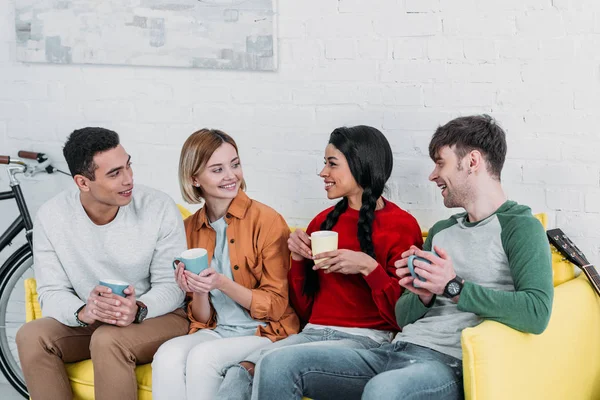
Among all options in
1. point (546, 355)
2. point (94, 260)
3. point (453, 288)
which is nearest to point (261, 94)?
point (94, 260)

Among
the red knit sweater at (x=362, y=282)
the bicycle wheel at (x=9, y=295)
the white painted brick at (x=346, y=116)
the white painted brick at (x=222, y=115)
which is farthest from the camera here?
the bicycle wheel at (x=9, y=295)

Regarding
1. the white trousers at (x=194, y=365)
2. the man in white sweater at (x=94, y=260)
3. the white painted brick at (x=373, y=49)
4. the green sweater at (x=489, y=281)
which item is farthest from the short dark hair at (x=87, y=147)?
the green sweater at (x=489, y=281)

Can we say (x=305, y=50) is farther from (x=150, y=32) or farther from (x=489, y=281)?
(x=489, y=281)

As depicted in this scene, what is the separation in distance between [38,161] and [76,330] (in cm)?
116

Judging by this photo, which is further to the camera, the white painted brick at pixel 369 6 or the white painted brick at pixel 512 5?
the white painted brick at pixel 369 6

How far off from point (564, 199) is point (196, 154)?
129 cm

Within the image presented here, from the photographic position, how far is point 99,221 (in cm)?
305

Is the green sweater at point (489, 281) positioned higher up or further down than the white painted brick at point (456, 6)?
further down

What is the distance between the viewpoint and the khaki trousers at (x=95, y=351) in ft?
9.20

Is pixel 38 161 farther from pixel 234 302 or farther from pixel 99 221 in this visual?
pixel 234 302

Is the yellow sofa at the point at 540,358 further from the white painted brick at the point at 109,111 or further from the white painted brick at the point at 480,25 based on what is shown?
the white painted brick at the point at 109,111

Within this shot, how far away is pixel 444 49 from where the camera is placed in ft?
10.2

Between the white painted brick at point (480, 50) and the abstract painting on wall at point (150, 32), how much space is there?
77cm

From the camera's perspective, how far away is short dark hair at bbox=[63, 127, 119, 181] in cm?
297
